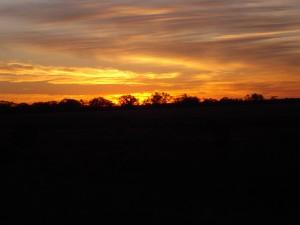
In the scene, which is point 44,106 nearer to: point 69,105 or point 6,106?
point 69,105

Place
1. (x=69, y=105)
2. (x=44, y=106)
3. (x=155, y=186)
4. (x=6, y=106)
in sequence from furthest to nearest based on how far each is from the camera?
(x=69, y=105)
(x=44, y=106)
(x=6, y=106)
(x=155, y=186)

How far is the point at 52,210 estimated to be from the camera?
12062 mm

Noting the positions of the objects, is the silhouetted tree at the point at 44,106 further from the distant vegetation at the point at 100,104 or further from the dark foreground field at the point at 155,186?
the dark foreground field at the point at 155,186

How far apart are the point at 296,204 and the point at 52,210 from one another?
6.00 m

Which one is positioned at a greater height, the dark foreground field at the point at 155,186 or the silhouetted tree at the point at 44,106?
the silhouetted tree at the point at 44,106

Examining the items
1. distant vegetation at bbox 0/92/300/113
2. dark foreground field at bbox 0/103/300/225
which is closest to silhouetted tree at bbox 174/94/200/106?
distant vegetation at bbox 0/92/300/113

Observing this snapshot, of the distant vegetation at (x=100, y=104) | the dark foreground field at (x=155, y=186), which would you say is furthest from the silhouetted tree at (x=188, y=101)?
the dark foreground field at (x=155, y=186)

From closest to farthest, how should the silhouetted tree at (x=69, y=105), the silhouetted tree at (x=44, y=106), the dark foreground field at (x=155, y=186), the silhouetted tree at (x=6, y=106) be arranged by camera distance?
the dark foreground field at (x=155, y=186), the silhouetted tree at (x=6, y=106), the silhouetted tree at (x=44, y=106), the silhouetted tree at (x=69, y=105)

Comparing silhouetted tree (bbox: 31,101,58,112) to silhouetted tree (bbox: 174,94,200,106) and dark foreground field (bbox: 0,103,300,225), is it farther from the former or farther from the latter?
dark foreground field (bbox: 0,103,300,225)

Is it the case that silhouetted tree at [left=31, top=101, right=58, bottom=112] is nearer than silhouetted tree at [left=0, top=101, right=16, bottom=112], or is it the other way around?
silhouetted tree at [left=0, top=101, right=16, bottom=112]

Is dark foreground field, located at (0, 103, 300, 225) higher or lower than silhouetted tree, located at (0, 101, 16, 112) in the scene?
lower

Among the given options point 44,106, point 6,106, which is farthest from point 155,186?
point 44,106

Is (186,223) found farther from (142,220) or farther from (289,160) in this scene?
(289,160)

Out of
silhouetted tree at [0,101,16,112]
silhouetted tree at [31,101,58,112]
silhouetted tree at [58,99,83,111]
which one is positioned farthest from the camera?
silhouetted tree at [58,99,83,111]
